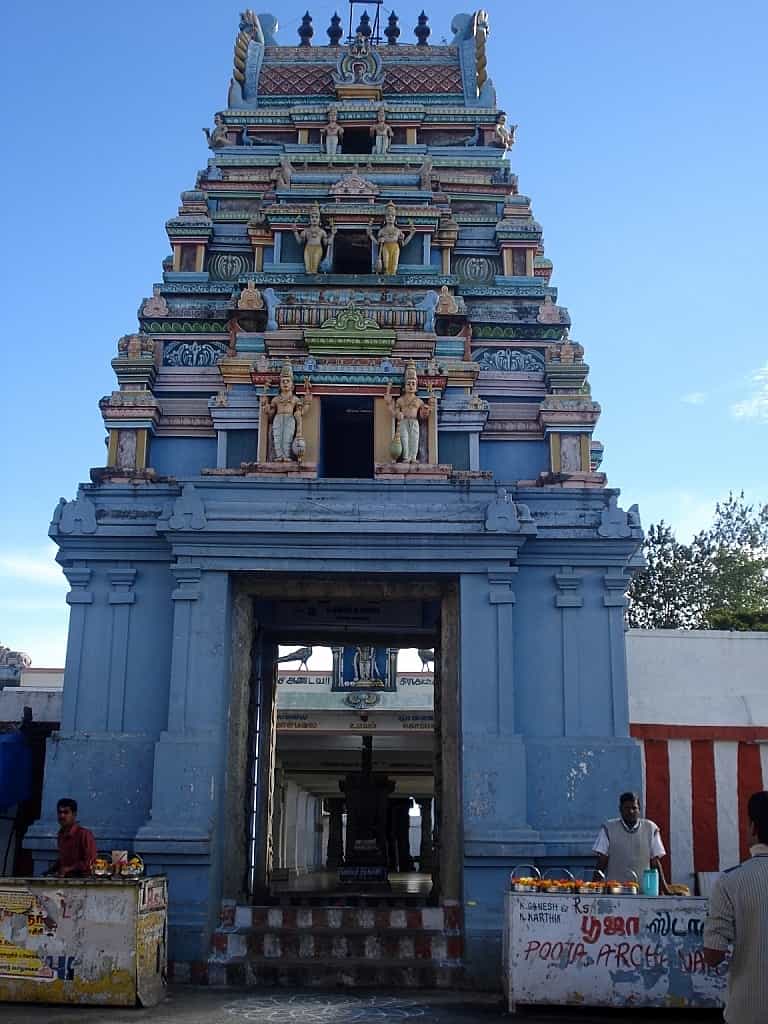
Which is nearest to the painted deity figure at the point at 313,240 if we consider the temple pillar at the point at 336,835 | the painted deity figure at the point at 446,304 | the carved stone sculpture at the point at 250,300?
the carved stone sculpture at the point at 250,300

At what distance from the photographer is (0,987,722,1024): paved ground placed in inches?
349

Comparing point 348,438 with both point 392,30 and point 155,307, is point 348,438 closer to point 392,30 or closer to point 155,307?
point 155,307

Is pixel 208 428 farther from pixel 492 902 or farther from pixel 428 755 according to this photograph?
pixel 428 755

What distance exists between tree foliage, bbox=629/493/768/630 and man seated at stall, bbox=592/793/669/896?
20.5m

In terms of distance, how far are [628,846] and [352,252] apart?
8776 millimetres

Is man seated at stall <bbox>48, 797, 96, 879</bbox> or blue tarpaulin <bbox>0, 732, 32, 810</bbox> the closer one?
man seated at stall <bbox>48, 797, 96, 879</bbox>

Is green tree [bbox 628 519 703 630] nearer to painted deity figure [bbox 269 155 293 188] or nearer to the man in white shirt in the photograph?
painted deity figure [bbox 269 155 293 188]

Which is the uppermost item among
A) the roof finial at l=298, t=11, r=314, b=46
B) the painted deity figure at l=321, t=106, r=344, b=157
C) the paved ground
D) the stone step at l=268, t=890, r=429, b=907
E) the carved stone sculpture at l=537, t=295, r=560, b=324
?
the roof finial at l=298, t=11, r=314, b=46

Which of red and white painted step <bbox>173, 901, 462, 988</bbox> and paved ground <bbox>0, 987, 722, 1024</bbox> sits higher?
red and white painted step <bbox>173, 901, 462, 988</bbox>

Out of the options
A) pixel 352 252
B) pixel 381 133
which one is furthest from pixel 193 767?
pixel 381 133

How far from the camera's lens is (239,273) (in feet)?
49.1

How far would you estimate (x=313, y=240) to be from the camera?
1458cm

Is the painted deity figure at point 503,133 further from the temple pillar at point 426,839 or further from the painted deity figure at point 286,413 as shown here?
the temple pillar at point 426,839

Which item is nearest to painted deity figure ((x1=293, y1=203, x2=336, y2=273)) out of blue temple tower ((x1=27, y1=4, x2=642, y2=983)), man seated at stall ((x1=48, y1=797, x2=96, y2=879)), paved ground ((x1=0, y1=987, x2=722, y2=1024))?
blue temple tower ((x1=27, y1=4, x2=642, y2=983))
